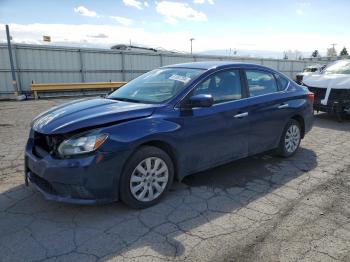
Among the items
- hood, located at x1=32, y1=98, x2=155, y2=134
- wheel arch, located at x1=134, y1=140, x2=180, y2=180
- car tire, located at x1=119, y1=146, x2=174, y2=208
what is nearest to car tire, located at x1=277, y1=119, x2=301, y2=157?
wheel arch, located at x1=134, y1=140, x2=180, y2=180

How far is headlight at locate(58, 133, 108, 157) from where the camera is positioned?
10.4ft

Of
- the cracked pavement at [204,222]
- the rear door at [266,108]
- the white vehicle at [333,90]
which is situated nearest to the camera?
the cracked pavement at [204,222]

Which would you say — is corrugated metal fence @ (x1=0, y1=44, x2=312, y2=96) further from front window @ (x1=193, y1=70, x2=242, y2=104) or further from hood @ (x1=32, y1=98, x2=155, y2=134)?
front window @ (x1=193, y1=70, x2=242, y2=104)

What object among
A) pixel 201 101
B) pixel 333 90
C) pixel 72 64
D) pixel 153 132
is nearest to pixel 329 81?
pixel 333 90

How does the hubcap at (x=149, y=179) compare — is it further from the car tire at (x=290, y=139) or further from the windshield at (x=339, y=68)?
the windshield at (x=339, y=68)

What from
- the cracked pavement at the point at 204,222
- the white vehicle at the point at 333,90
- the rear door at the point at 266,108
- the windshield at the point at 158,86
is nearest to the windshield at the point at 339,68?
the white vehicle at the point at 333,90

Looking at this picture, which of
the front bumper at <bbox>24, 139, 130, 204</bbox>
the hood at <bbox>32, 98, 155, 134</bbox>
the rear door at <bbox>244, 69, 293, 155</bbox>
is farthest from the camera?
the rear door at <bbox>244, 69, 293, 155</bbox>

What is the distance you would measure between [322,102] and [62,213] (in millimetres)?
7869

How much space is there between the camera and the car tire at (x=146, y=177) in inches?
134

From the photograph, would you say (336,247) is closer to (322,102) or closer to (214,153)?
(214,153)

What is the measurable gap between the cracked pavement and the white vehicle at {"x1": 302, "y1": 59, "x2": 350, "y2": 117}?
173 inches

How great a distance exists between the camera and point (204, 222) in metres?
3.36

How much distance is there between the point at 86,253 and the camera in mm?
2812

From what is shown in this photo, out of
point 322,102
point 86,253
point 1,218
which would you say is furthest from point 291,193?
point 322,102
